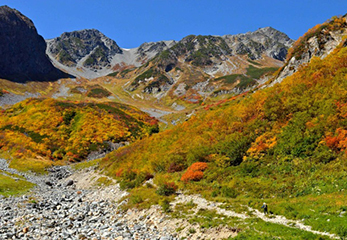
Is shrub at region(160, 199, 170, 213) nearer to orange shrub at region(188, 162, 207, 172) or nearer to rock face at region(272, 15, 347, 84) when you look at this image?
orange shrub at region(188, 162, 207, 172)

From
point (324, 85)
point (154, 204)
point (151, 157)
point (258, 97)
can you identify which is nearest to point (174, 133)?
point (151, 157)

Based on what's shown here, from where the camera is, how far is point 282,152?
2256cm

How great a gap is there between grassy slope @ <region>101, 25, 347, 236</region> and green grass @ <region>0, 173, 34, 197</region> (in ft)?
45.4

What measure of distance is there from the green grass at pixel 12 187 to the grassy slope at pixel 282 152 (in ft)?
45.4

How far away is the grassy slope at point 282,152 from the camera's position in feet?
51.7

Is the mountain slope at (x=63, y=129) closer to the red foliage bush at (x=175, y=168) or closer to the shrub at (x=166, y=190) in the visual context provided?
the red foliage bush at (x=175, y=168)

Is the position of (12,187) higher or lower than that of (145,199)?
lower

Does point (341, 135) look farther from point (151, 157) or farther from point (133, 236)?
point (151, 157)

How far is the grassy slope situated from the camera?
51.7ft

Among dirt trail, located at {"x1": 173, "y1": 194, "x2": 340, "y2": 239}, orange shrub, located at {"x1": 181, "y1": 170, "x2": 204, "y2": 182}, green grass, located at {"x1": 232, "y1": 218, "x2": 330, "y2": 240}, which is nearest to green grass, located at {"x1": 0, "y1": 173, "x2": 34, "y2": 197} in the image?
orange shrub, located at {"x1": 181, "y1": 170, "x2": 204, "y2": 182}

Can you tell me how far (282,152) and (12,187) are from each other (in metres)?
36.8

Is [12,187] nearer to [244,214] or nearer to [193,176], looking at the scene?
[193,176]

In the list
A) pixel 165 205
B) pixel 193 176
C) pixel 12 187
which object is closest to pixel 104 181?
pixel 12 187

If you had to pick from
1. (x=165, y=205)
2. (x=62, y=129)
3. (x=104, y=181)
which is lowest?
(x=104, y=181)
